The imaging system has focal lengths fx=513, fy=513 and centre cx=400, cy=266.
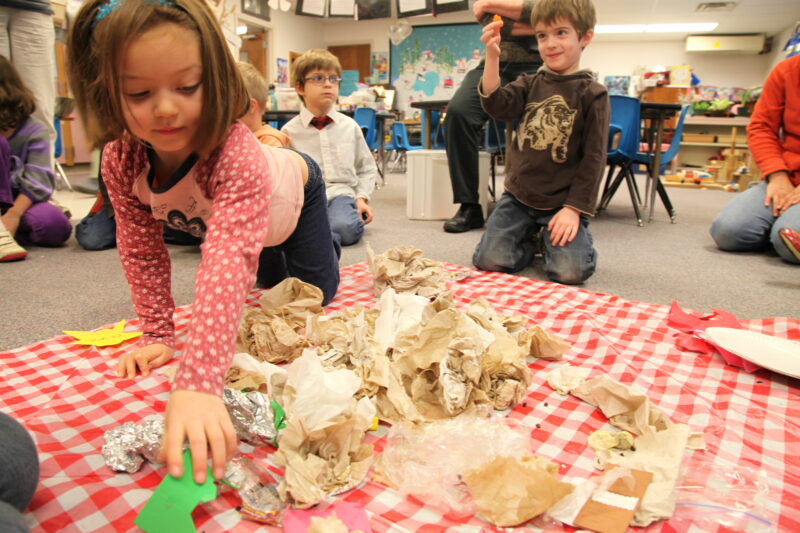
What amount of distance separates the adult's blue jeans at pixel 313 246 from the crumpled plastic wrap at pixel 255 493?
25.6 inches

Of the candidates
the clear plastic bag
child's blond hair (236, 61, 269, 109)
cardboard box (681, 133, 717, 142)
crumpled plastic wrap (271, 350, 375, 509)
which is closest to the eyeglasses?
child's blond hair (236, 61, 269, 109)

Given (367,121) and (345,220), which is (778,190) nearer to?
(345,220)

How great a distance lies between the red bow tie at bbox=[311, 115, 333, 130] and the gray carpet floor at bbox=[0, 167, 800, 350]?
1.73 ft

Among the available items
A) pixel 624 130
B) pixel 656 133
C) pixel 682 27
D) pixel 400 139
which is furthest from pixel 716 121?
pixel 624 130

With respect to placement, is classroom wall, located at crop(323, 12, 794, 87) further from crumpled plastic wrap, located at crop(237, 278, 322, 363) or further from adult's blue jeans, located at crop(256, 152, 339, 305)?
crumpled plastic wrap, located at crop(237, 278, 322, 363)

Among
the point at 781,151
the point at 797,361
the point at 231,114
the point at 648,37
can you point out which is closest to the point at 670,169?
the point at 648,37

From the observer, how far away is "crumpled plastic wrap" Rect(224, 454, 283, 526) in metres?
0.58

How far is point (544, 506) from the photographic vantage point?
22.4 inches

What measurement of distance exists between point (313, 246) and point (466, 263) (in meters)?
0.69

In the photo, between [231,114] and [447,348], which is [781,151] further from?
[231,114]

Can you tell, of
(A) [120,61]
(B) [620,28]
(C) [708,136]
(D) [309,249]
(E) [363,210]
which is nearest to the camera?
(A) [120,61]

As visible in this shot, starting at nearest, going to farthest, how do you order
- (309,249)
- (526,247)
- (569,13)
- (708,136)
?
(309,249)
(569,13)
(526,247)
(708,136)

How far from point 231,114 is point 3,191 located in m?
1.67

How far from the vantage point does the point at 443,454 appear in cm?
67
